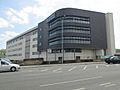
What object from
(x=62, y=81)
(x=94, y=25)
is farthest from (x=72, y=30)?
(x=62, y=81)

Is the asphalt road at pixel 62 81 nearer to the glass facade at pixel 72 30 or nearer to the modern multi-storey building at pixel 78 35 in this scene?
the modern multi-storey building at pixel 78 35

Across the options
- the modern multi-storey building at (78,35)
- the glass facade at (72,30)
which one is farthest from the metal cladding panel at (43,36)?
the glass facade at (72,30)

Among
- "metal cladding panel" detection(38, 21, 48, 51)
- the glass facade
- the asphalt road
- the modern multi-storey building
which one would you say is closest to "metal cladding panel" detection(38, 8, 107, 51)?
the modern multi-storey building

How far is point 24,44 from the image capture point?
11525 centimetres

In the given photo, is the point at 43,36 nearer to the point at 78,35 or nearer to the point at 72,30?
the point at 72,30

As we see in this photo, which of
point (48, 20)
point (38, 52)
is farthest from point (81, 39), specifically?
point (38, 52)

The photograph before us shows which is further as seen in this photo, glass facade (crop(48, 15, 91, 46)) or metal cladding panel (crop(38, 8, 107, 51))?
metal cladding panel (crop(38, 8, 107, 51))

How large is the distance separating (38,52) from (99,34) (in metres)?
33.3

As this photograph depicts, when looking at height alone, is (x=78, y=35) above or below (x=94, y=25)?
below

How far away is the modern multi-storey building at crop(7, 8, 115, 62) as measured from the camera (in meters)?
72.6

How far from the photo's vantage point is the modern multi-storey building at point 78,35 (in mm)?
72562

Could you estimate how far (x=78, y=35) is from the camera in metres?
73.2

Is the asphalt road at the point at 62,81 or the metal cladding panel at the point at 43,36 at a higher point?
the metal cladding panel at the point at 43,36

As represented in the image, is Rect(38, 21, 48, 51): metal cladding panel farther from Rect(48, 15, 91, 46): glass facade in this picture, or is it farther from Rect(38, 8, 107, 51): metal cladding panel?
Rect(48, 15, 91, 46): glass facade
